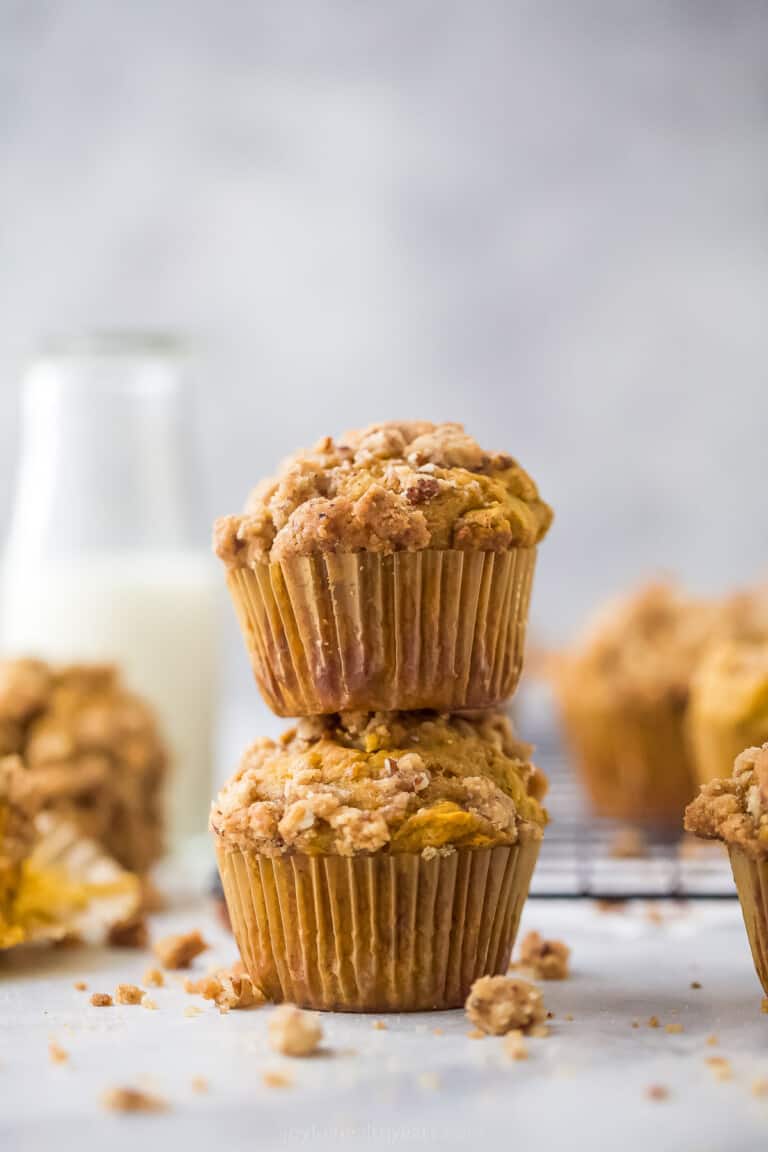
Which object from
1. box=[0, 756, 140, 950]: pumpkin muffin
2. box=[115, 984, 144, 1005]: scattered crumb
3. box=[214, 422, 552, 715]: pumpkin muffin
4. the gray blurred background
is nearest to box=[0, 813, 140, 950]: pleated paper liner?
box=[0, 756, 140, 950]: pumpkin muffin

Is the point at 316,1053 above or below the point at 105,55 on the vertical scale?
below

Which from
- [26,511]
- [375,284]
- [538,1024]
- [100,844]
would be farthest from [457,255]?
[538,1024]

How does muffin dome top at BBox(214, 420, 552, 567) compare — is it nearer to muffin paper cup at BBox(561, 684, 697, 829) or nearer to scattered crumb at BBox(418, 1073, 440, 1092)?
scattered crumb at BBox(418, 1073, 440, 1092)

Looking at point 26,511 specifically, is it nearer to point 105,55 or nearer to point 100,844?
point 100,844

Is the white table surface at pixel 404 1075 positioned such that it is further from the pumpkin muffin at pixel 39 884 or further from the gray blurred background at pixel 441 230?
the gray blurred background at pixel 441 230

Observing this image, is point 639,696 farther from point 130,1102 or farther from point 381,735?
point 130,1102

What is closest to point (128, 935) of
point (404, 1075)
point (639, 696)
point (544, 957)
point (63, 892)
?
point (63, 892)
